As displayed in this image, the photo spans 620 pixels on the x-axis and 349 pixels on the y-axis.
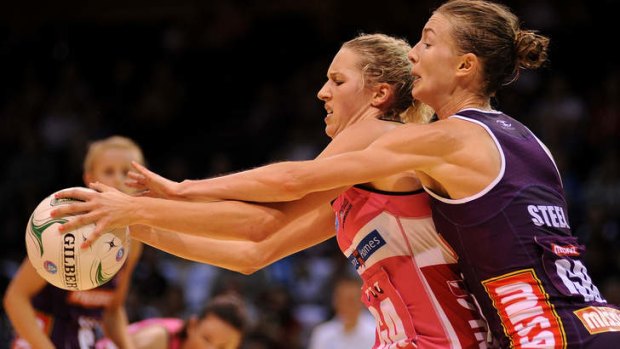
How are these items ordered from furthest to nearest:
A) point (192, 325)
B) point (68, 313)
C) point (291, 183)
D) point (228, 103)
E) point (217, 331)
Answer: point (228, 103) → point (192, 325) → point (217, 331) → point (68, 313) → point (291, 183)

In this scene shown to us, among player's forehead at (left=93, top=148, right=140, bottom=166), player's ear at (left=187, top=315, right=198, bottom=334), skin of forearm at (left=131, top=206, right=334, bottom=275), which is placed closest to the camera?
skin of forearm at (left=131, top=206, right=334, bottom=275)

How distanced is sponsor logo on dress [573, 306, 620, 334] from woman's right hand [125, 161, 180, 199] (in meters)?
1.58

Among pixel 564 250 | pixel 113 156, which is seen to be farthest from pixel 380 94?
pixel 113 156

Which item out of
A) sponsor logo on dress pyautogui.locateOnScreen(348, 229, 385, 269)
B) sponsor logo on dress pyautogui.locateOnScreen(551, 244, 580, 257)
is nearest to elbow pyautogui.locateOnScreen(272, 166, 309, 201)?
sponsor logo on dress pyautogui.locateOnScreen(348, 229, 385, 269)

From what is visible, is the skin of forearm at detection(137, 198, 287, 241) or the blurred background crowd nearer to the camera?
the skin of forearm at detection(137, 198, 287, 241)

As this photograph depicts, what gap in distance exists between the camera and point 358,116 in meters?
3.97

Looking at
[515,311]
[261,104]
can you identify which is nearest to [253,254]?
[515,311]

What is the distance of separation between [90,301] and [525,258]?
128 inches

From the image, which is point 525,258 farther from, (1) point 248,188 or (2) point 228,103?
(2) point 228,103

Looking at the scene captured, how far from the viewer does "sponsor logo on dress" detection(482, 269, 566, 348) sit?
3.16 metres

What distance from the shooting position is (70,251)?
11.6 feet

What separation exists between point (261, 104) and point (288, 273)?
3320mm

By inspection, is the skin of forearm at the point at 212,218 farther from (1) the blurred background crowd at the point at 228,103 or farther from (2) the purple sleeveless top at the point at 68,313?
(1) the blurred background crowd at the point at 228,103

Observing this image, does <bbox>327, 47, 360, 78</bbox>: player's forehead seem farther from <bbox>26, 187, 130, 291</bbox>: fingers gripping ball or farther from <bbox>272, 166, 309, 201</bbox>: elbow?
<bbox>26, 187, 130, 291</bbox>: fingers gripping ball
